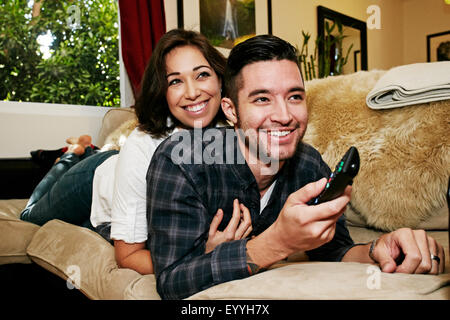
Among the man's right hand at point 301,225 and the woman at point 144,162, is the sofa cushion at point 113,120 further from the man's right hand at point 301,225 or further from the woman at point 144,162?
the man's right hand at point 301,225

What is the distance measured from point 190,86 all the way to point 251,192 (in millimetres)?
491

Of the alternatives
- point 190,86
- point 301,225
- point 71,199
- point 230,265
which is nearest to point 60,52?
point 71,199

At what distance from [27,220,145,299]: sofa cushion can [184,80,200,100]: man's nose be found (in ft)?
1.88

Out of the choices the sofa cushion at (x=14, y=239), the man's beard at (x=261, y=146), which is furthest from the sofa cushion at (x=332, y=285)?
the sofa cushion at (x=14, y=239)

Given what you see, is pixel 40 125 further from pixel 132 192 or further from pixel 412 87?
pixel 412 87

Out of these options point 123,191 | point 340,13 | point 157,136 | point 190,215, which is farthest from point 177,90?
point 340,13

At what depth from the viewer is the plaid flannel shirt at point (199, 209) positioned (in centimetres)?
77

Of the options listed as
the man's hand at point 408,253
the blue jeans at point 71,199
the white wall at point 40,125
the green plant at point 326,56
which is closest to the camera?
the man's hand at point 408,253

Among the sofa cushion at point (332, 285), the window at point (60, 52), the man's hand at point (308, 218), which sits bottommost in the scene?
the sofa cushion at point (332, 285)

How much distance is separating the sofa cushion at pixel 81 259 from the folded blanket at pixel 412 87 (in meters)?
0.97

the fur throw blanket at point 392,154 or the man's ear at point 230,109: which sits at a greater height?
the man's ear at point 230,109

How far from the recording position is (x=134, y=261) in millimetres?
1062

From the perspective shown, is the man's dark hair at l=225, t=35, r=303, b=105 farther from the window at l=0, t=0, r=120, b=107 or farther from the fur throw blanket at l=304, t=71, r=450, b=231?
the window at l=0, t=0, r=120, b=107

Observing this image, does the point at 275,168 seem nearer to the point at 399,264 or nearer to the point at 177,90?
the point at 399,264
